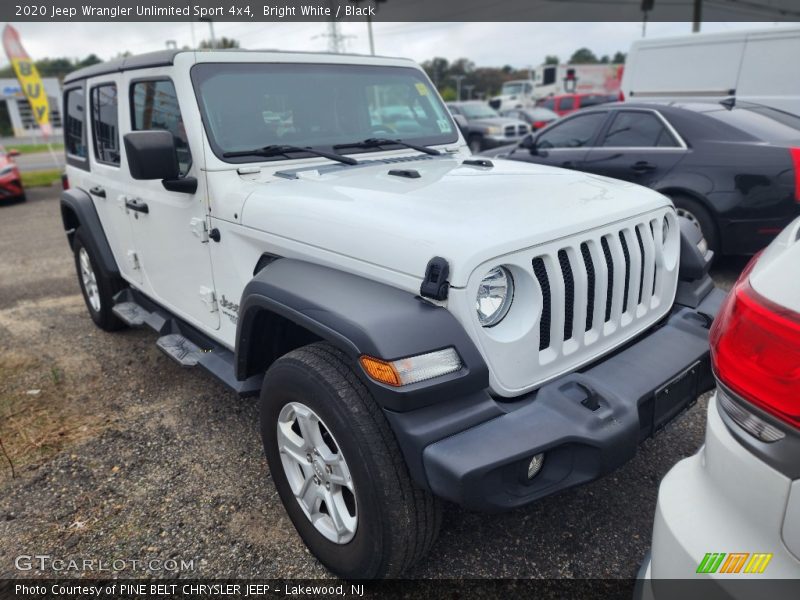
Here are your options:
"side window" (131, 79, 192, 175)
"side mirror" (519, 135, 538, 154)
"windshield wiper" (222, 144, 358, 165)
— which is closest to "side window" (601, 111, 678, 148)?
"side mirror" (519, 135, 538, 154)

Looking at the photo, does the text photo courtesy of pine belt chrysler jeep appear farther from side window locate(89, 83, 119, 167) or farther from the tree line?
the tree line

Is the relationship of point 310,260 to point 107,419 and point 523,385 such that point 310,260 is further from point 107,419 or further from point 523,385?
point 107,419

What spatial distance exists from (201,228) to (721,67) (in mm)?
8340

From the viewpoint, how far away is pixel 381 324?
1.79 meters

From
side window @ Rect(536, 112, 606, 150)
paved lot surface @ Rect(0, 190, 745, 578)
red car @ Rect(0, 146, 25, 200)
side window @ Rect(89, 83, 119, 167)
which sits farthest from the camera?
red car @ Rect(0, 146, 25, 200)

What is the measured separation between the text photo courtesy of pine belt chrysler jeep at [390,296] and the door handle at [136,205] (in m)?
0.09

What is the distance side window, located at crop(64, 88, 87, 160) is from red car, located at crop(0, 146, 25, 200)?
8.88 meters

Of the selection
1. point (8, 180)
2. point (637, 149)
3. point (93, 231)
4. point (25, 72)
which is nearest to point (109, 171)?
point (93, 231)

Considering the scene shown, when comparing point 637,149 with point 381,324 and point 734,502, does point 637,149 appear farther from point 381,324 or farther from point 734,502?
point 734,502

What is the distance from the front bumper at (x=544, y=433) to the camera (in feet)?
5.51

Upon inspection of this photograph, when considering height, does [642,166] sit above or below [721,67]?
below

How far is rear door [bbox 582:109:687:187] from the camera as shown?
5.61 meters
